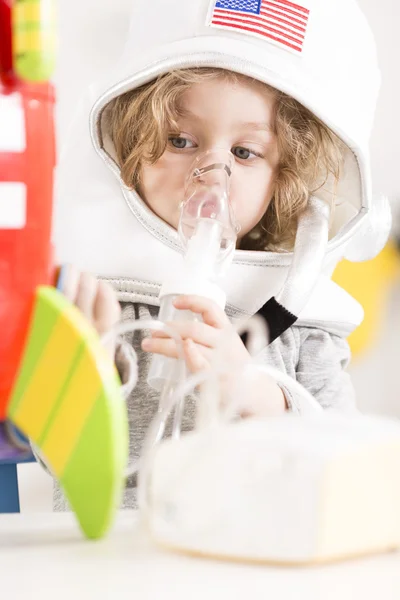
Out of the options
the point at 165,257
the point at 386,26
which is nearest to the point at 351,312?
the point at 165,257

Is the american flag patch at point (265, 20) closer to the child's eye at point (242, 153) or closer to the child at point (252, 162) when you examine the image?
the child at point (252, 162)

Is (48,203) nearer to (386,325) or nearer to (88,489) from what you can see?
(88,489)

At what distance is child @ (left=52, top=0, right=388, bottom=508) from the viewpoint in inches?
37.3

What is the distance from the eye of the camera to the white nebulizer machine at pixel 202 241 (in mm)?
725

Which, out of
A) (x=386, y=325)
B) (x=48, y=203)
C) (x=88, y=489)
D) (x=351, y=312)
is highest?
(x=48, y=203)

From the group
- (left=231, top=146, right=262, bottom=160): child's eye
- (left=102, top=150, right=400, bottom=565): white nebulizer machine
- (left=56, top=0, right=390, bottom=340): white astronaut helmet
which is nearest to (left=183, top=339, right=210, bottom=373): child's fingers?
(left=102, top=150, right=400, bottom=565): white nebulizer machine

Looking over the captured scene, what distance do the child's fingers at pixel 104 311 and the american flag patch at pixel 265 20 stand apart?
0.47 m

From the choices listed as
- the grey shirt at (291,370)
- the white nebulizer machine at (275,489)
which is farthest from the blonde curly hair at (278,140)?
the white nebulizer machine at (275,489)

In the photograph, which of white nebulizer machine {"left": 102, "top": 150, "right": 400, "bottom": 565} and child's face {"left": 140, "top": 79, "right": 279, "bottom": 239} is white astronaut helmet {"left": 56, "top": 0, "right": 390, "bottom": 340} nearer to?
child's face {"left": 140, "top": 79, "right": 279, "bottom": 239}

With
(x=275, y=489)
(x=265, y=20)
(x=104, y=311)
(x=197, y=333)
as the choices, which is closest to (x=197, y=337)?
(x=197, y=333)

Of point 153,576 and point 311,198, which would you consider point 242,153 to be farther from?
point 153,576

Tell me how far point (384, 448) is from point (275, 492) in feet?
0.21

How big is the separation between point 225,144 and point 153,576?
2.27 ft

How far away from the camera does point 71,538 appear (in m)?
0.46
